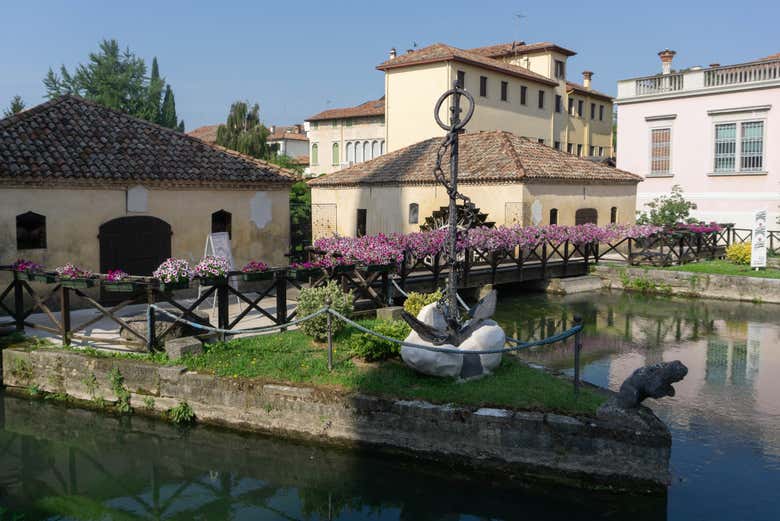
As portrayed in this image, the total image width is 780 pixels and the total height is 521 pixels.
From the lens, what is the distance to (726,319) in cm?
1861

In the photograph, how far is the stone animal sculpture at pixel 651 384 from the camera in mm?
8258

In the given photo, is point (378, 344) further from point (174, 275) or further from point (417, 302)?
point (174, 275)

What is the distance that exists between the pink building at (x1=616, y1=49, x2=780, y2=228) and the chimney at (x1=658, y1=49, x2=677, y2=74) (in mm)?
2423

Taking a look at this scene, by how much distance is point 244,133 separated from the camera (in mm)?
47438

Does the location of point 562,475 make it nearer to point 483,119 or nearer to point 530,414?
point 530,414

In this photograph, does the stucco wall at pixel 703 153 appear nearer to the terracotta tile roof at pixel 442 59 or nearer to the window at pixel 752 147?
the window at pixel 752 147

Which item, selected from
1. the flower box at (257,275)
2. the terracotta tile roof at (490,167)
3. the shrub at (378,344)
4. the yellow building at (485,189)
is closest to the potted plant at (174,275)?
the flower box at (257,275)

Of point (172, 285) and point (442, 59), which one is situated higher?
point (442, 59)

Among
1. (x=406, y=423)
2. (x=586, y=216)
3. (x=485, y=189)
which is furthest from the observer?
(x=586, y=216)

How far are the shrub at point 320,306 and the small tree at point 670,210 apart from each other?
2223 centimetres

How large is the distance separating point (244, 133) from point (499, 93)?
17.6 meters

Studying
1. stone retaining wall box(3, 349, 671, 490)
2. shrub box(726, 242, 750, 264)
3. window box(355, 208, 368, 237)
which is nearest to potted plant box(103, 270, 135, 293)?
stone retaining wall box(3, 349, 671, 490)

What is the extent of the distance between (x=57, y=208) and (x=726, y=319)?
16181mm

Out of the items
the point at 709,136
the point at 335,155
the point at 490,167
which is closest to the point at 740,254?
the point at 490,167
